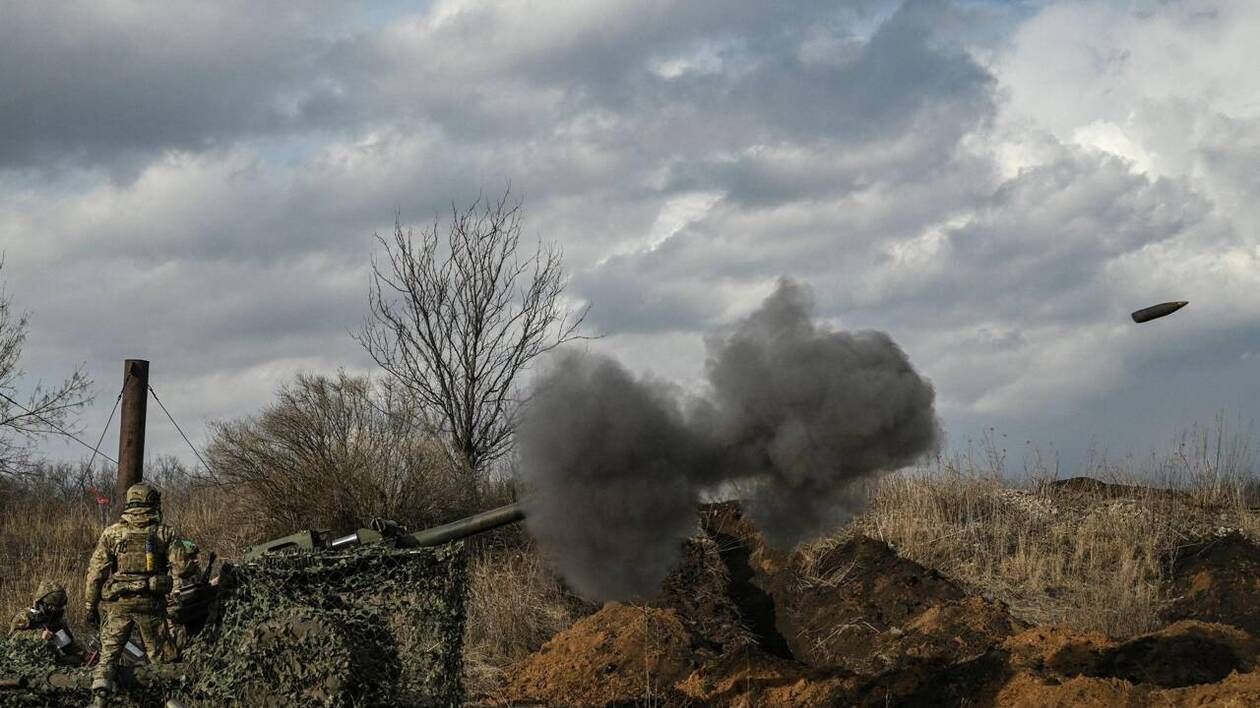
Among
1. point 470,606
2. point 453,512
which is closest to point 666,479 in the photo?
point 470,606

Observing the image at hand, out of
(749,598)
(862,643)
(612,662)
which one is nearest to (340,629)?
(612,662)

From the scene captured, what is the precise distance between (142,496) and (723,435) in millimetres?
5102

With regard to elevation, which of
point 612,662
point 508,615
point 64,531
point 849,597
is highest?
point 64,531

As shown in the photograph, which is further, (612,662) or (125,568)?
(612,662)

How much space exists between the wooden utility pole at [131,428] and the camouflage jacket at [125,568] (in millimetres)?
5522

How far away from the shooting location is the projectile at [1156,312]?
446 inches

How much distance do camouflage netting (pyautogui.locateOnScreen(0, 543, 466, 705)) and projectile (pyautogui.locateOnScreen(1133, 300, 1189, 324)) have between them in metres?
6.63

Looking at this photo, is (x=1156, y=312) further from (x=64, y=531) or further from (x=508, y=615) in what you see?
(x=64, y=531)

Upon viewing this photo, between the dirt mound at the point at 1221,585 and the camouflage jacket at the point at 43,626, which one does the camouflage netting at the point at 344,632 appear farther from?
the dirt mound at the point at 1221,585

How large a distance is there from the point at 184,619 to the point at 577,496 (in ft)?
11.0

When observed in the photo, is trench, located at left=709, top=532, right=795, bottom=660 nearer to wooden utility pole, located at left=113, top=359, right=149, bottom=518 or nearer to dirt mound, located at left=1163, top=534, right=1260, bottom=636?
dirt mound, located at left=1163, top=534, right=1260, bottom=636

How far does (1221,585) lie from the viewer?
51.7ft

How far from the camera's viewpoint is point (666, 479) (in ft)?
32.3

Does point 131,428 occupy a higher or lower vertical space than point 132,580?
higher
